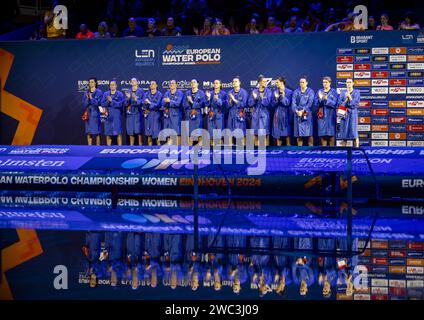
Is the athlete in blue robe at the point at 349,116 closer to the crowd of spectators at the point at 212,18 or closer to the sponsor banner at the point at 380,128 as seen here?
the sponsor banner at the point at 380,128

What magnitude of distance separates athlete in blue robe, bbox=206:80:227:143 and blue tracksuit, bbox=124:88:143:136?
1927 millimetres

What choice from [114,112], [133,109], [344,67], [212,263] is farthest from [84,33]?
[212,263]

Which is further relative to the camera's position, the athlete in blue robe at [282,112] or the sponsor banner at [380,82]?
the sponsor banner at [380,82]

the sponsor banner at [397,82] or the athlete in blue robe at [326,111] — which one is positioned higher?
the sponsor banner at [397,82]

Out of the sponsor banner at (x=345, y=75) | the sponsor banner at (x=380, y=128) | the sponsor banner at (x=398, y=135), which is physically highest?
the sponsor banner at (x=345, y=75)

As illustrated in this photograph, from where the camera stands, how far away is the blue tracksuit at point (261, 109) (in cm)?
1758

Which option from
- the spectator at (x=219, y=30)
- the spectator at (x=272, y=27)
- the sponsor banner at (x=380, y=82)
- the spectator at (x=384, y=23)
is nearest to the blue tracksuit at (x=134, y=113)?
the spectator at (x=219, y=30)

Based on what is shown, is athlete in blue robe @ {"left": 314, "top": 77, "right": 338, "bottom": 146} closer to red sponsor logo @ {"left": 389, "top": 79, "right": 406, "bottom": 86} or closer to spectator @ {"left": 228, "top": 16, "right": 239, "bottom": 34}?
red sponsor logo @ {"left": 389, "top": 79, "right": 406, "bottom": 86}

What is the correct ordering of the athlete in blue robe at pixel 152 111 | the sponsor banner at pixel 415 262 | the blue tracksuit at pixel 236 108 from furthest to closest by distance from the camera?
the athlete in blue robe at pixel 152 111
the blue tracksuit at pixel 236 108
the sponsor banner at pixel 415 262

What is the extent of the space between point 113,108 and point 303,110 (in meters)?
5.23

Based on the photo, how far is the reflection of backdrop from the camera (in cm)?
1773

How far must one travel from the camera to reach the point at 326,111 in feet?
57.4

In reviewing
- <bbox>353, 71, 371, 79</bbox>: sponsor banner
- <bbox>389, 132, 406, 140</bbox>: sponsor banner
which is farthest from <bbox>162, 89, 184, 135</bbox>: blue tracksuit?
<bbox>389, 132, 406, 140</bbox>: sponsor banner

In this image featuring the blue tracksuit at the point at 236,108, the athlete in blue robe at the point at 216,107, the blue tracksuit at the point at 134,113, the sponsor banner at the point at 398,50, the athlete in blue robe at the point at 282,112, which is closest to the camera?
the athlete in blue robe at the point at 282,112
